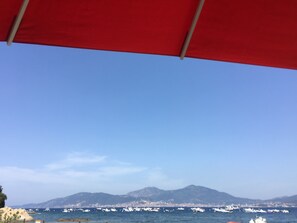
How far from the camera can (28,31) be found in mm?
1705

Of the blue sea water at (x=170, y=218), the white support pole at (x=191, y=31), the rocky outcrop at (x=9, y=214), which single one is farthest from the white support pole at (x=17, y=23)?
the blue sea water at (x=170, y=218)

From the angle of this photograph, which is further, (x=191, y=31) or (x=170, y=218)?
(x=170, y=218)

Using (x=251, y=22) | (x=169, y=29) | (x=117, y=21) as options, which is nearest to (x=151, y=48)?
(x=169, y=29)

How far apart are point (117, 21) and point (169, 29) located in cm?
29

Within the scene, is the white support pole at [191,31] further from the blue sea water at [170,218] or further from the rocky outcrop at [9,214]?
the blue sea water at [170,218]

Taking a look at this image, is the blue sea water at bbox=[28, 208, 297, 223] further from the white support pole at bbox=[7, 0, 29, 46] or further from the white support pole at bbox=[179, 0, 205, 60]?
the white support pole at bbox=[7, 0, 29, 46]

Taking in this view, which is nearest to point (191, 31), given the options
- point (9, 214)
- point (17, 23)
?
point (17, 23)

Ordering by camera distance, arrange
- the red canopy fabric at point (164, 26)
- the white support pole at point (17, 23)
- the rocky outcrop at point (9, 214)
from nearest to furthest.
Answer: the white support pole at point (17, 23) < the red canopy fabric at point (164, 26) < the rocky outcrop at point (9, 214)

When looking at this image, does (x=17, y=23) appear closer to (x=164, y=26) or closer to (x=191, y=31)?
(x=164, y=26)

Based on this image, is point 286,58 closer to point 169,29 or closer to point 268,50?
point 268,50

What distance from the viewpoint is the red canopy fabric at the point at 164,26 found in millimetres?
1628

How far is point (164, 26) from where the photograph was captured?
1.79m

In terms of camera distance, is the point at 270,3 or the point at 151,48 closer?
the point at 270,3

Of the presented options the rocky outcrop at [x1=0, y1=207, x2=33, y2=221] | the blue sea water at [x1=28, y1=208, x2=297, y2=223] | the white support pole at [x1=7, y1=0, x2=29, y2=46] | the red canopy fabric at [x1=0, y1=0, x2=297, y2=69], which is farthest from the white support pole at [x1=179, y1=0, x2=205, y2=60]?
the blue sea water at [x1=28, y1=208, x2=297, y2=223]
